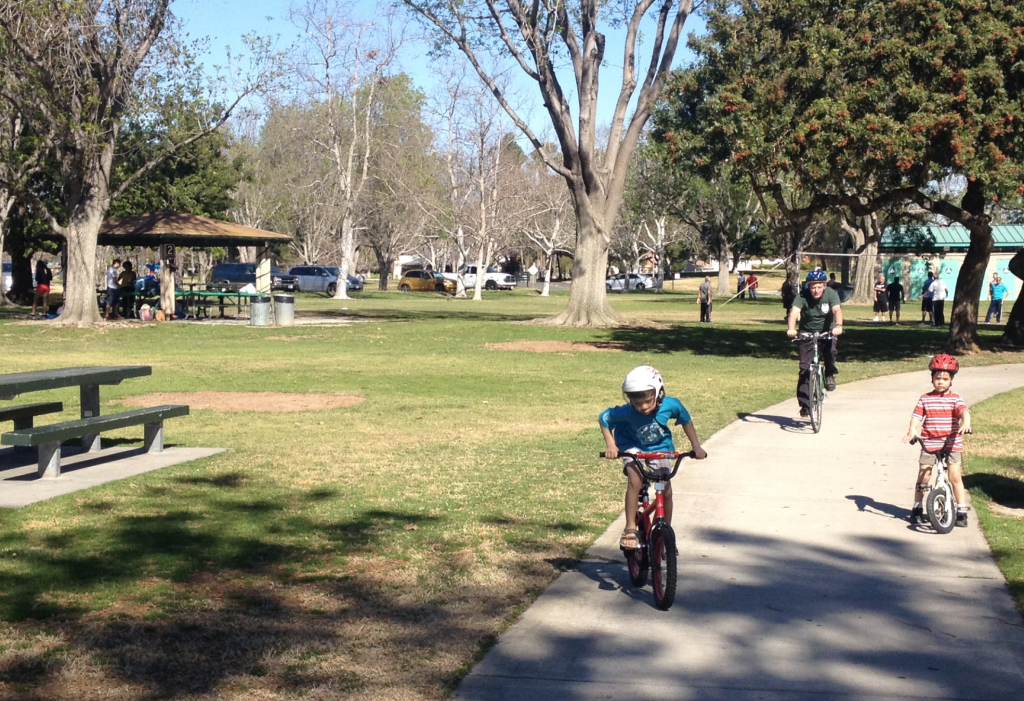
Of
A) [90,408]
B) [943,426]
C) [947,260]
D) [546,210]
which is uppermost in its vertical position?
[546,210]

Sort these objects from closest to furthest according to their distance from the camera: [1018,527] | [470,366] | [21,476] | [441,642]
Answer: [441,642], [1018,527], [21,476], [470,366]

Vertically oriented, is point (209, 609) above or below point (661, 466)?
below

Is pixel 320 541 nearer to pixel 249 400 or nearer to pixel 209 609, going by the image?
pixel 209 609

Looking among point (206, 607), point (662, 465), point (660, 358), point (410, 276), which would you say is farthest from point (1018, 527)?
point (410, 276)

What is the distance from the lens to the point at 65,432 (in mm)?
9523

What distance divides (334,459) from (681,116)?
1613 centimetres

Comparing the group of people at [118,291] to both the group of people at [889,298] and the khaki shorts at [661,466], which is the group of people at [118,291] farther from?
the khaki shorts at [661,466]

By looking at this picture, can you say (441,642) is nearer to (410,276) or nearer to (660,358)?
(660,358)

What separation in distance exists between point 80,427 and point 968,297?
1992cm

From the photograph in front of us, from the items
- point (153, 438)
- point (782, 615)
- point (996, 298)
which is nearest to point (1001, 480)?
point (782, 615)

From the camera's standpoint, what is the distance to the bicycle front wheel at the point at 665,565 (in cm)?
620

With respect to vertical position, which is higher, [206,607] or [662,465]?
[662,465]

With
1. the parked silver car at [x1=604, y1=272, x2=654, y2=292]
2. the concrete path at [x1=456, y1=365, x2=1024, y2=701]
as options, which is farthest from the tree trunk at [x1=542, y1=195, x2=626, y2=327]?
the parked silver car at [x1=604, y1=272, x2=654, y2=292]

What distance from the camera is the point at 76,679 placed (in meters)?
5.08
